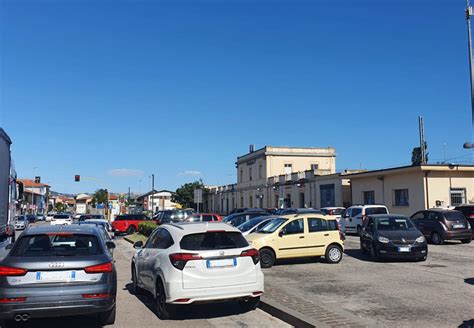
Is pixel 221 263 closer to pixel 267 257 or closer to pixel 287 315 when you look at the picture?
pixel 287 315

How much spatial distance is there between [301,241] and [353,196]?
27405mm

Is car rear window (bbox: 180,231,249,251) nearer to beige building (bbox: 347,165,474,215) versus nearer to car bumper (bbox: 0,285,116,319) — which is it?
car bumper (bbox: 0,285,116,319)

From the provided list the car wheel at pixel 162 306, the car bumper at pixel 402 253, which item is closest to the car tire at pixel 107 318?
the car wheel at pixel 162 306

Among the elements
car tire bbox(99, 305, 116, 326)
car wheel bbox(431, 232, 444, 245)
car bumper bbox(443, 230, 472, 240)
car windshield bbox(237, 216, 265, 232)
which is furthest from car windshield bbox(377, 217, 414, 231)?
car tire bbox(99, 305, 116, 326)

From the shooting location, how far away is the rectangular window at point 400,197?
112 feet

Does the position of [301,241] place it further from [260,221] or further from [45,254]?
[45,254]

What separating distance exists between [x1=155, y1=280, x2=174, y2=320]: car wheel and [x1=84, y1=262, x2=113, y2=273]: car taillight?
3.91 feet

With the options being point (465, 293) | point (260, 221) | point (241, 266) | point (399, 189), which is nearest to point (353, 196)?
point (399, 189)

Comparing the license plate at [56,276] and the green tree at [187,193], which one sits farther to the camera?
the green tree at [187,193]

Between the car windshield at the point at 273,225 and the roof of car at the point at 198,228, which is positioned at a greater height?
the roof of car at the point at 198,228

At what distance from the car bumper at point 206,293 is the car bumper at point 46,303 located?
1.36m

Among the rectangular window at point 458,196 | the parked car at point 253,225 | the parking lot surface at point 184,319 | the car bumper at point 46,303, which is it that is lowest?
the parking lot surface at point 184,319

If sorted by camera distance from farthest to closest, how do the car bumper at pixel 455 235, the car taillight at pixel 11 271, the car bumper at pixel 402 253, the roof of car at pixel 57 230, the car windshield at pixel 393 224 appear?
1. the car bumper at pixel 455 235
2. the car windshield at pixel 393 224
3. the car bumper at pixel 402 253
4. the roof of car at pixel 57 230
5. the car taillight at pixel 11 271

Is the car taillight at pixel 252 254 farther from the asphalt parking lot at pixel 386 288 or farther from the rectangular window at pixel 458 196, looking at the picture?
the rectangular window at pixel 458 196
